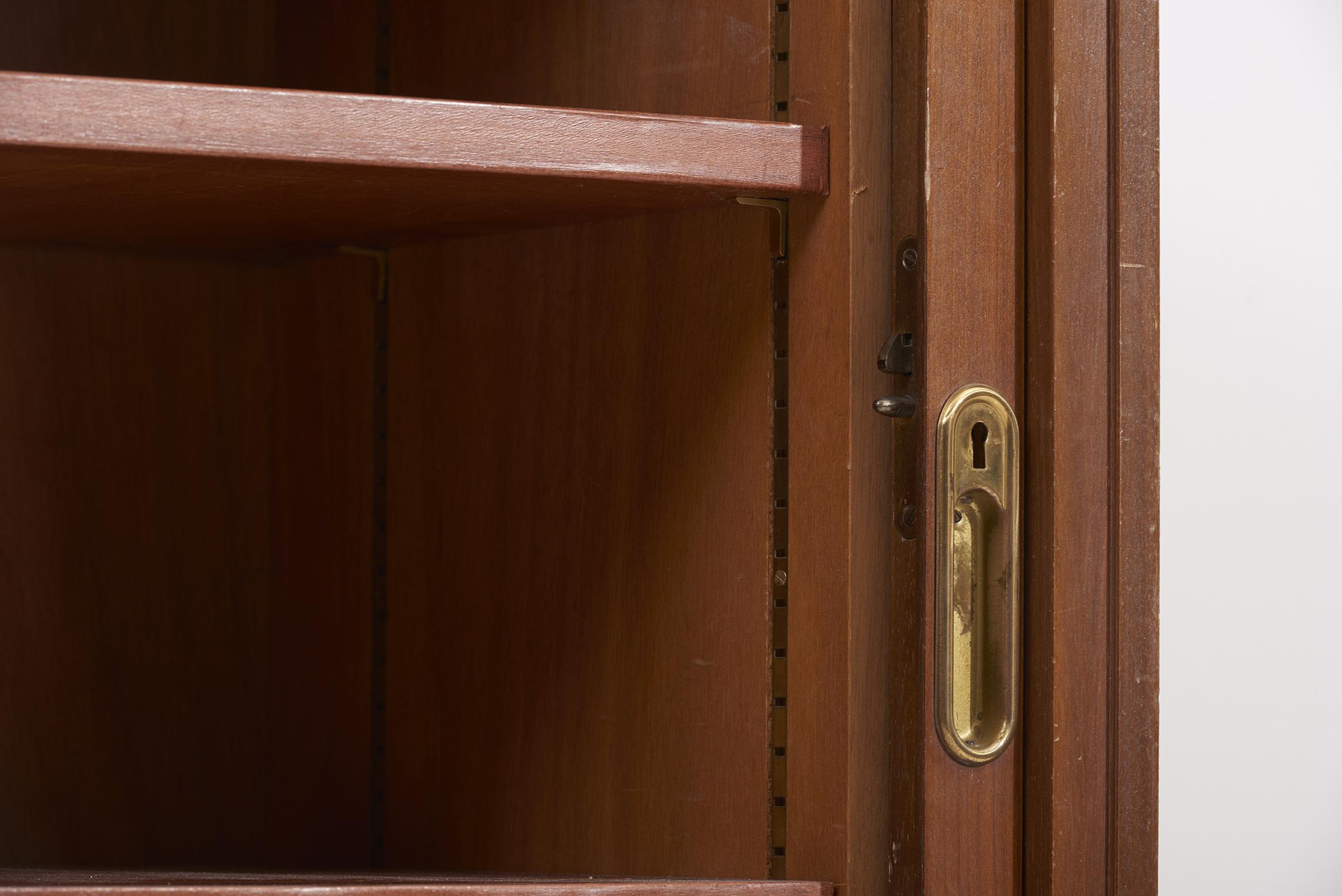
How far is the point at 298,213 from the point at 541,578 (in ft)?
0.78

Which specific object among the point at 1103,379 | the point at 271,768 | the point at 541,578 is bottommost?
the point at 271,768

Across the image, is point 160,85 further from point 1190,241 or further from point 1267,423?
point 1267,423

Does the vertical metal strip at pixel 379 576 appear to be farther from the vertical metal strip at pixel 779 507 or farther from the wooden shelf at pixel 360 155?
the vertical metal strip at pixel 779 507

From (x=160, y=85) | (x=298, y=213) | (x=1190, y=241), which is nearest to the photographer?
(x=160, y=85)

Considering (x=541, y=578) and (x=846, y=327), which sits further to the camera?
(x=541, y=578)

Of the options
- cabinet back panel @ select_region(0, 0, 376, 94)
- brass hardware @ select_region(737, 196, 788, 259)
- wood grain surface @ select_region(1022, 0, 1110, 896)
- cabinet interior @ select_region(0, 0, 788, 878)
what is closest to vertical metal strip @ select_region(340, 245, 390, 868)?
cabinet interior @ select_region(0, 0, 788, 878)

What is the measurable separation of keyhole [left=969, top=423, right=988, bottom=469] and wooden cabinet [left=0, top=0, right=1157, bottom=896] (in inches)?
0.9

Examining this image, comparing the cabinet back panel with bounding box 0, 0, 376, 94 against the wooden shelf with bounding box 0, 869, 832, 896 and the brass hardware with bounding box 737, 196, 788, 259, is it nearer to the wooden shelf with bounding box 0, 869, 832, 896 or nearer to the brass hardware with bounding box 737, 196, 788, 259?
the brass hardware with bounding box 737, 196, 788, 259

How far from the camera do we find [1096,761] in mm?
624

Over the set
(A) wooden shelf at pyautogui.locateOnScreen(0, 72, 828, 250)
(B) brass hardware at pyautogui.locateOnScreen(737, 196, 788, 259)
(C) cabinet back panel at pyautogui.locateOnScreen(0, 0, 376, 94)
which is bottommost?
(B) brass hardware at pyautogui.locateOnScreen(737, 196, 788, 259)

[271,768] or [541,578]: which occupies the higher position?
[541,578]

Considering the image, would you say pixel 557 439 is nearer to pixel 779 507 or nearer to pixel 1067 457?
pixel 779 507

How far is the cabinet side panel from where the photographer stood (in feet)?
2.97

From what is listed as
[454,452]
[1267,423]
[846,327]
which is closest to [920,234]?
[846,327]
